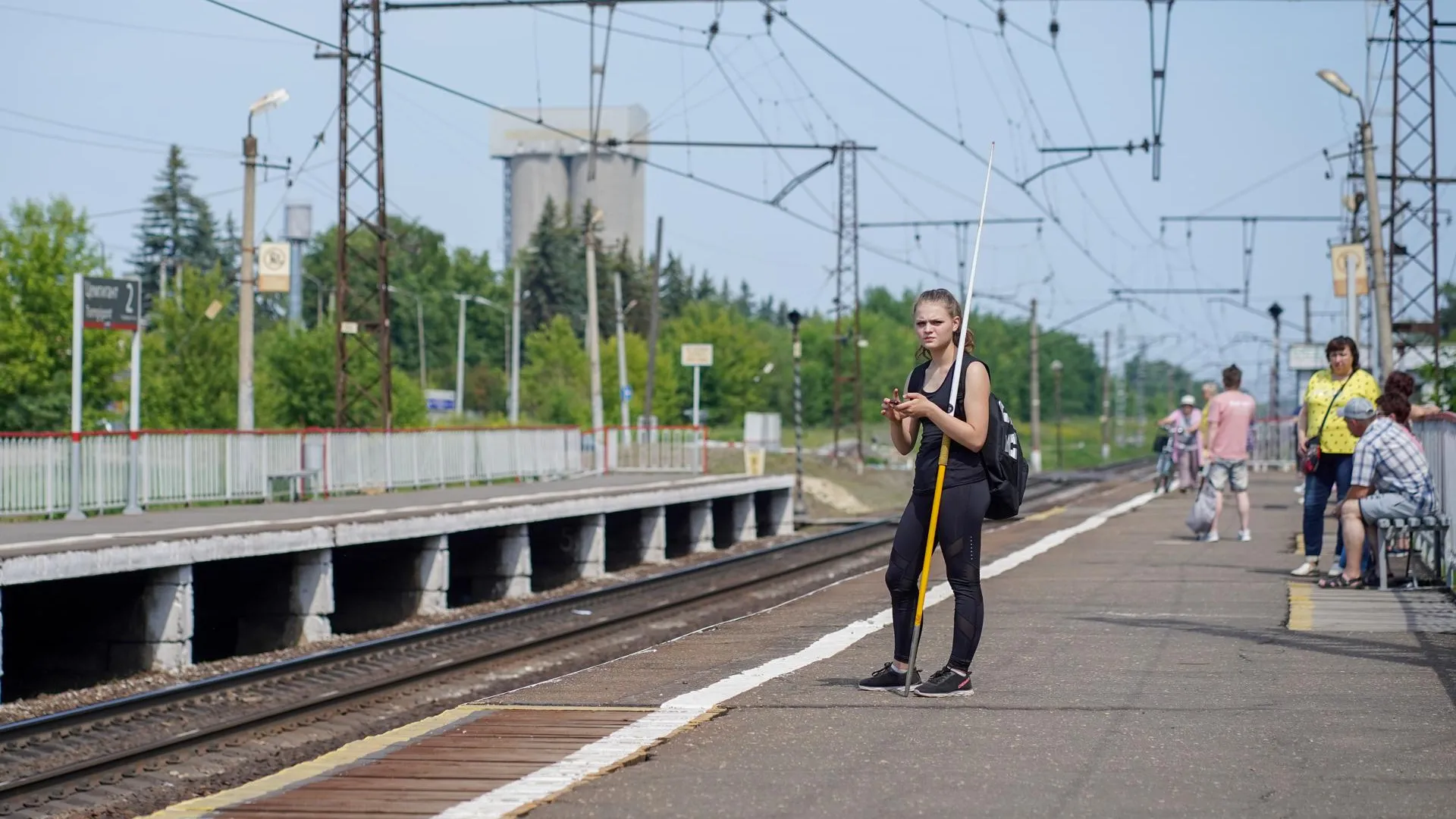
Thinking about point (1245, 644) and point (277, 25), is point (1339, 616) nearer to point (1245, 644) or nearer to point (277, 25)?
point (1245, 644)

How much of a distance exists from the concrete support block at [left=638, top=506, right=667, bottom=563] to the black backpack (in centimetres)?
2226

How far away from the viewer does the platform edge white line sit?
19.0 ft

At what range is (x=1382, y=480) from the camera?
13266 mm

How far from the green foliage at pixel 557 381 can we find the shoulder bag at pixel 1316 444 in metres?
72.7

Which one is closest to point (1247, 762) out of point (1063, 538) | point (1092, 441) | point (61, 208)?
point (1063, 538)

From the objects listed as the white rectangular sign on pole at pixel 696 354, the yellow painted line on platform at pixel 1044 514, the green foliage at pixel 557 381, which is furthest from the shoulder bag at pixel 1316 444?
the green foliage at pixel 557 381

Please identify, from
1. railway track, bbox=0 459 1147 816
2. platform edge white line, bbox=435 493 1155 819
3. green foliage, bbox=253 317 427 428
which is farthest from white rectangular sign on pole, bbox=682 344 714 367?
platform edge white line, bbox=435 493 1155 819

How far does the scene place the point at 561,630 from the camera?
1797cm

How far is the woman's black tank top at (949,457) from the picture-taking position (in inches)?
306

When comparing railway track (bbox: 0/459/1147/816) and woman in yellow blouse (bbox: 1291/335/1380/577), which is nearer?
railway track (bbox: 0/459/1147/816)

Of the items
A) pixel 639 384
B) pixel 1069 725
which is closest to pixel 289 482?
pixel 1069 725

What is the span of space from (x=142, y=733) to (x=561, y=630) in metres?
6.63

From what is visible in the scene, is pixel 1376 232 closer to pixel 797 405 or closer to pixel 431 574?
pixel 797 405

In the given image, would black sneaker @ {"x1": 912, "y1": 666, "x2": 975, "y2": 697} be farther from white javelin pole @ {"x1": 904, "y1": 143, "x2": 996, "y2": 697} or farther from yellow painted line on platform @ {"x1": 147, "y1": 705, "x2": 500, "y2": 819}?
yellow painted line on platform @ {"x1": 147, "y1": 705, "x2": 500, "y2": 819}
